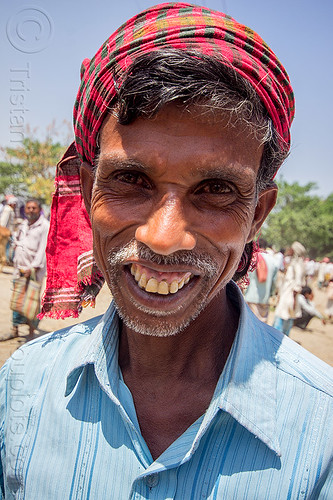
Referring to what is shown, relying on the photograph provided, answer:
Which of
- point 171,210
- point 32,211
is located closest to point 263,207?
point 171,210

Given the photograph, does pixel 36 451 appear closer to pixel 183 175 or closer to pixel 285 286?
pixel 183 175

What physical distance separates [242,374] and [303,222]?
168 ft

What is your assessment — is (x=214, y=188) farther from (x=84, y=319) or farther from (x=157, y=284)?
(x=84, y=319)

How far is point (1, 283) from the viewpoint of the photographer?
33.7 ft

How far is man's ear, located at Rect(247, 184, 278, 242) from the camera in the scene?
157 cm

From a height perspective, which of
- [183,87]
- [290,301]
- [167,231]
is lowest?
[290,301]

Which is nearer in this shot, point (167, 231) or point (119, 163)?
point (167, 231)

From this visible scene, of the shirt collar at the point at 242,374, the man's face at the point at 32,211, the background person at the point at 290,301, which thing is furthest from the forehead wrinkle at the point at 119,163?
the background person at the point at 290,301

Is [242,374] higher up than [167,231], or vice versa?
[167,231]

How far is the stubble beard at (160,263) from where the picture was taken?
1.26m

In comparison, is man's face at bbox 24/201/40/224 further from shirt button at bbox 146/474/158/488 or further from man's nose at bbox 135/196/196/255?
shirt button at bbox 146/474/158/488

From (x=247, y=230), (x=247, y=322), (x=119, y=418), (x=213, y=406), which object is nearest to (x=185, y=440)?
(x=213, y=406)

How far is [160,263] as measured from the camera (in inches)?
49.6

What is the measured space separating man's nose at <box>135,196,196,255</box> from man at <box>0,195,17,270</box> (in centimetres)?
1116
